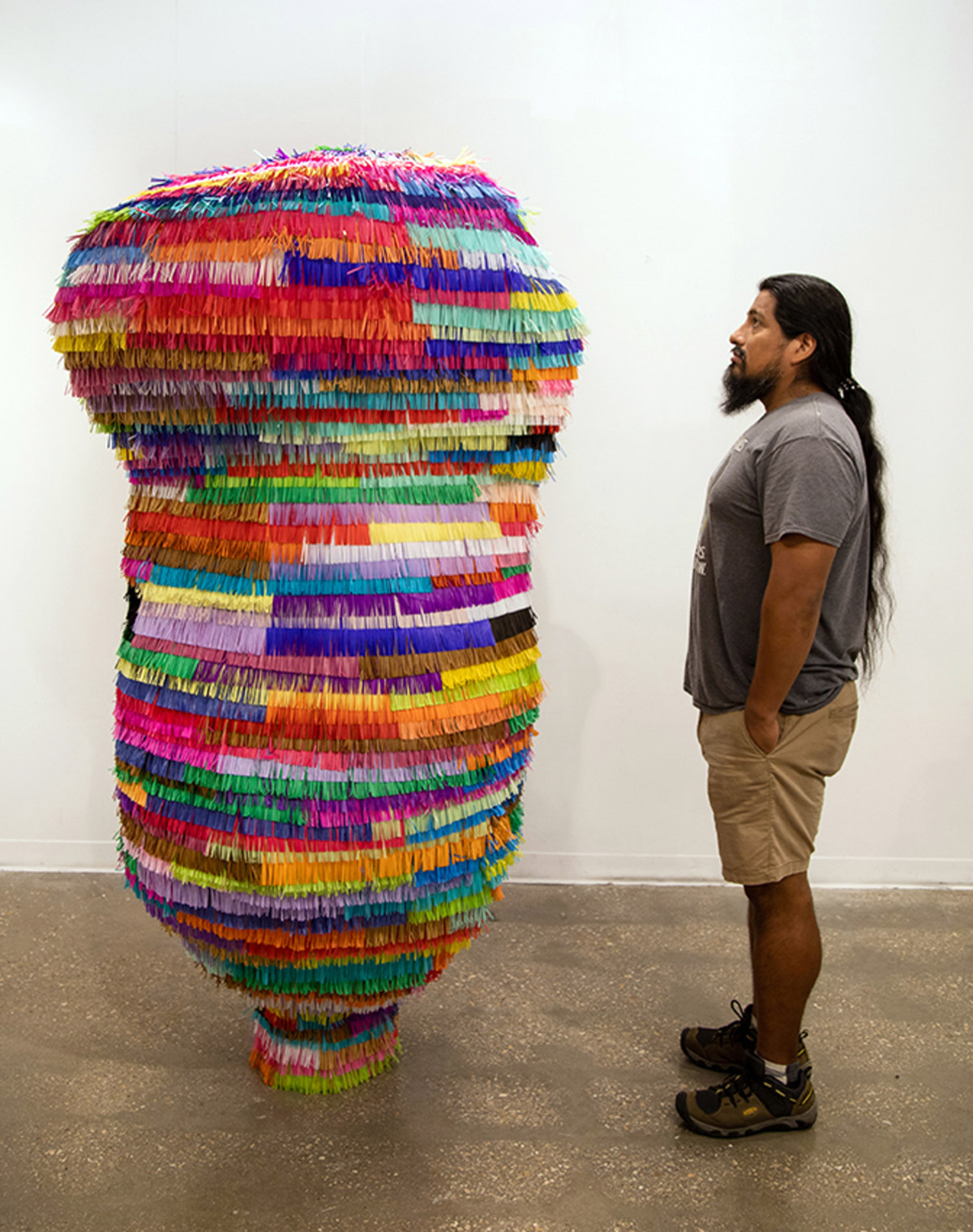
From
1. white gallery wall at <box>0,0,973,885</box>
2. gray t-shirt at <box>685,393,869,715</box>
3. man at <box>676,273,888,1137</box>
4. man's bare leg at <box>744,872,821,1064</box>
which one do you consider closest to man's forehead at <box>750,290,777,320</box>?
man at <box>676,273,888,1137</box>

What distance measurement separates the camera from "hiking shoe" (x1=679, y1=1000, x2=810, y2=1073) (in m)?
1.79

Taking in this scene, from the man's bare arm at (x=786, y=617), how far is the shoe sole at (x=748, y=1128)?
607 mm

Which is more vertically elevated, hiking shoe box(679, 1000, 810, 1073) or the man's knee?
the man's knee

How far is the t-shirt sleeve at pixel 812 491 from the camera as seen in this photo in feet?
4.77

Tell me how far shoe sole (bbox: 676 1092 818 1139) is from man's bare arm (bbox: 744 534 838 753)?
61cm

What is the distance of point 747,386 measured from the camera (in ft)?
5.39

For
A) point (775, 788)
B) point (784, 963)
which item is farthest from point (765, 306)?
point (784, 963)

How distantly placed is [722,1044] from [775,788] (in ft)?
1.72

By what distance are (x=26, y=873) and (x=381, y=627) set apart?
1.72m

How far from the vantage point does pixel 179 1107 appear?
1.63 metres

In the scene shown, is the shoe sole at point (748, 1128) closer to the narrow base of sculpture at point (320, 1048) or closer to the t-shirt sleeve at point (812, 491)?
the narrow base of sculpture at point (320, 1048)

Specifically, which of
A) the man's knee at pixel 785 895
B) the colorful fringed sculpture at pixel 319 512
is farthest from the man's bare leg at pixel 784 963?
the colorful fringed sculpture at pixel 319 512

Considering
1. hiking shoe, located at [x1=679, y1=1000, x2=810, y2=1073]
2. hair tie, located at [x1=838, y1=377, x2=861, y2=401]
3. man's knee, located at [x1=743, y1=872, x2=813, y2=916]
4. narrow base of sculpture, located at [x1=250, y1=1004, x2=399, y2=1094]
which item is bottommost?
hiking shoe, located at [x1=679, y1=1000, x2=810, y2=1073]

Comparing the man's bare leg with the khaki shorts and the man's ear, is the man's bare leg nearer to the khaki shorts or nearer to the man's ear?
the khaki shorts
